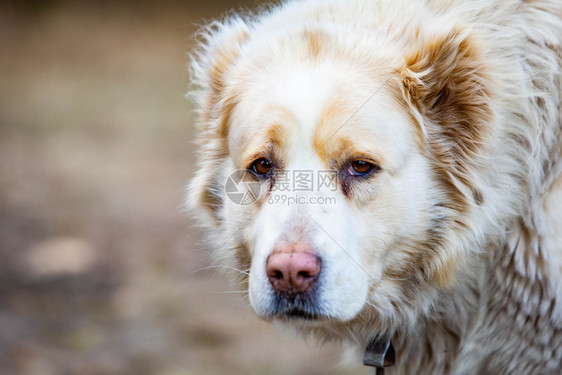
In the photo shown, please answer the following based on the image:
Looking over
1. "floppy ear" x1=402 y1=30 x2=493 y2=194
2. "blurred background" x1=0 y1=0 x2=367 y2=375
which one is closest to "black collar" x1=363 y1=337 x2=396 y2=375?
"blurred background" x1=0 y1=0 x2=367 y2=375

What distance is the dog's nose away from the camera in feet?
8.63

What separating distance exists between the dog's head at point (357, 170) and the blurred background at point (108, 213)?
0.75 metres

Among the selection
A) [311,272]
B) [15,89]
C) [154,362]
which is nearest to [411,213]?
[311,272]

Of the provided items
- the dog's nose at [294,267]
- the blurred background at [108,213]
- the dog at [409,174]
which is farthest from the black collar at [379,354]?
the dog's nose at [294,267]

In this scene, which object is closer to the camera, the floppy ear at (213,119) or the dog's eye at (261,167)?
the dog's eye at (261,167)

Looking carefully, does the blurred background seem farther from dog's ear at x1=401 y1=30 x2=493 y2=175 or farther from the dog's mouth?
dog's ear at x1=401 y1=30 x2=493 y2=175

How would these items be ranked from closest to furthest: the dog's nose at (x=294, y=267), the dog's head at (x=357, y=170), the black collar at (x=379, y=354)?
the dog's nose at (x=294, y=267)
the dog's head at (x=357, y=170)
the black collar at (x=379, y=354)

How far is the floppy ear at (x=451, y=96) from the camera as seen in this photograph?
2.86m

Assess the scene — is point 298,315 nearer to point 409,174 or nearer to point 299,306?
point 299,306

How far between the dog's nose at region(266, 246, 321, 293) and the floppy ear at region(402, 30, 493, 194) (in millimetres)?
774

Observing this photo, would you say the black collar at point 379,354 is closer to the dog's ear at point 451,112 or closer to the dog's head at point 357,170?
the dog's head at point 357,170

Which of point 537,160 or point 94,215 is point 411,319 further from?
point 94,215

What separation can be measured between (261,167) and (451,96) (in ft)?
2.91

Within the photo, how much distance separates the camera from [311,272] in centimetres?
265
